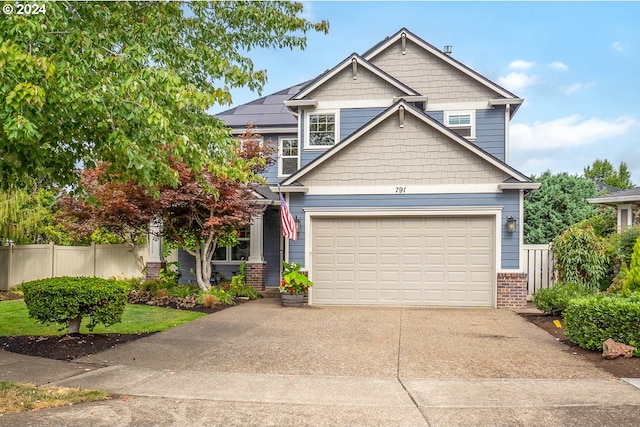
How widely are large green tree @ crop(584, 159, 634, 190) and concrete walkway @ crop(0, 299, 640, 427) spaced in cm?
3934

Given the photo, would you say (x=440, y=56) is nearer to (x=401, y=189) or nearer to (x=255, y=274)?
(x=401, y=189)

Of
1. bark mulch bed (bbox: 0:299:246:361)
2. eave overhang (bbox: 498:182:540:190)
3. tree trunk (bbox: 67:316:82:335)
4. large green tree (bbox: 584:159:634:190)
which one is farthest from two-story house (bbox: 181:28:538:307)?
large green tree (bbox: 584:159:634:190)

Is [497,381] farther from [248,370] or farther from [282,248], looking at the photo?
[282,248]

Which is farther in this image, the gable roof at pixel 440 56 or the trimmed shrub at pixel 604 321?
the gable roof at pixel 440 56

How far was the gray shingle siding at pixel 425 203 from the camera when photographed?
12977 millimetres

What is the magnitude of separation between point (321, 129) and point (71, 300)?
10.1 metres

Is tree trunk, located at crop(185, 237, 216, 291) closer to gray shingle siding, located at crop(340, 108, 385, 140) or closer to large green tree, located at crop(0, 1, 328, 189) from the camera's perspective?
gray shingle siding, located at crop(340, 108, 385, 140)

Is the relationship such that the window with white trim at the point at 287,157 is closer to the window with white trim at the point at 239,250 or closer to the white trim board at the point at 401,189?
the window with white trim at the point at 239,250

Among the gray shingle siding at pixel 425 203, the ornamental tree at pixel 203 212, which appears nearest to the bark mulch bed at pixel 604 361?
the gray shingle siding at pixel 425 203

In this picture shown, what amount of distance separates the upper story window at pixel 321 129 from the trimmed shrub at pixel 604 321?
973 cm

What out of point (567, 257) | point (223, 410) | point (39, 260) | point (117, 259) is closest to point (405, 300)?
point (567, 257)

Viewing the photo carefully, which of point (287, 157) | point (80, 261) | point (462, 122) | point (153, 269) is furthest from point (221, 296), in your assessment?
point (462, 122)

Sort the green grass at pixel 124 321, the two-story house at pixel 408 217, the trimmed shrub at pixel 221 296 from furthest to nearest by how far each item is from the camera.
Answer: the trimmed shrub at pixel 221 296 < the two-story house at pixel 408 217 < the green grass at pixel 124 321

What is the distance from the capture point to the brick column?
12.9 m
